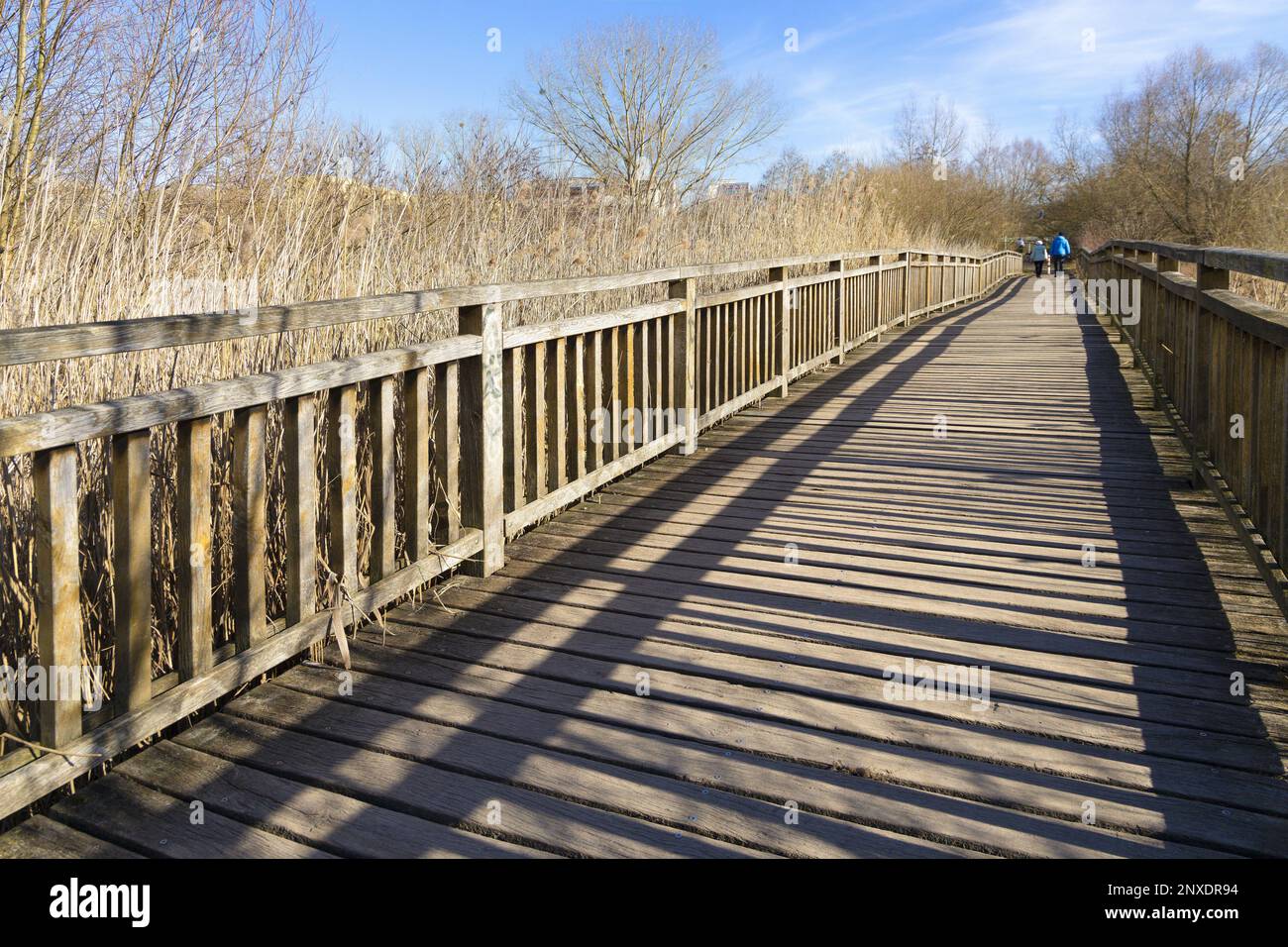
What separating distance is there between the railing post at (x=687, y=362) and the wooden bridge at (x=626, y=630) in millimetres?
332

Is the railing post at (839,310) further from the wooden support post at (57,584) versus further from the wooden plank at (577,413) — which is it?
the wooden support post at (57,584)

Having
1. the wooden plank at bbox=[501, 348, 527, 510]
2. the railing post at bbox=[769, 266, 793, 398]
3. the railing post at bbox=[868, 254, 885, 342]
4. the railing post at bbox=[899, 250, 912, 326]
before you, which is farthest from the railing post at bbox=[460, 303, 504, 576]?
the railing post at bbox=[899, 250, 912, 326]

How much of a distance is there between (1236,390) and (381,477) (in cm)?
329

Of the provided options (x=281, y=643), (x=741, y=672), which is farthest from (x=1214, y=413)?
(x=281, y=643)

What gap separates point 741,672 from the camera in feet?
10.4

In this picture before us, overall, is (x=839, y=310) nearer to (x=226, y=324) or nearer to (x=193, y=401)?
(x=226, y=324)

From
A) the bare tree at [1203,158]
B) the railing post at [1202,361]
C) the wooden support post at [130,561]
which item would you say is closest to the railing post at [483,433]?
the wooden support post at [130,561]

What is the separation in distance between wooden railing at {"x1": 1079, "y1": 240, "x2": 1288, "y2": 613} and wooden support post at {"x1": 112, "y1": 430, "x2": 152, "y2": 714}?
313 centimetres

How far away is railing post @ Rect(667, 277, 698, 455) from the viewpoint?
20.0 feet

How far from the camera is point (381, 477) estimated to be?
3.49 m

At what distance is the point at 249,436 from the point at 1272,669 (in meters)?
2.93

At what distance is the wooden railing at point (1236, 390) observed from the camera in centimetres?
340
